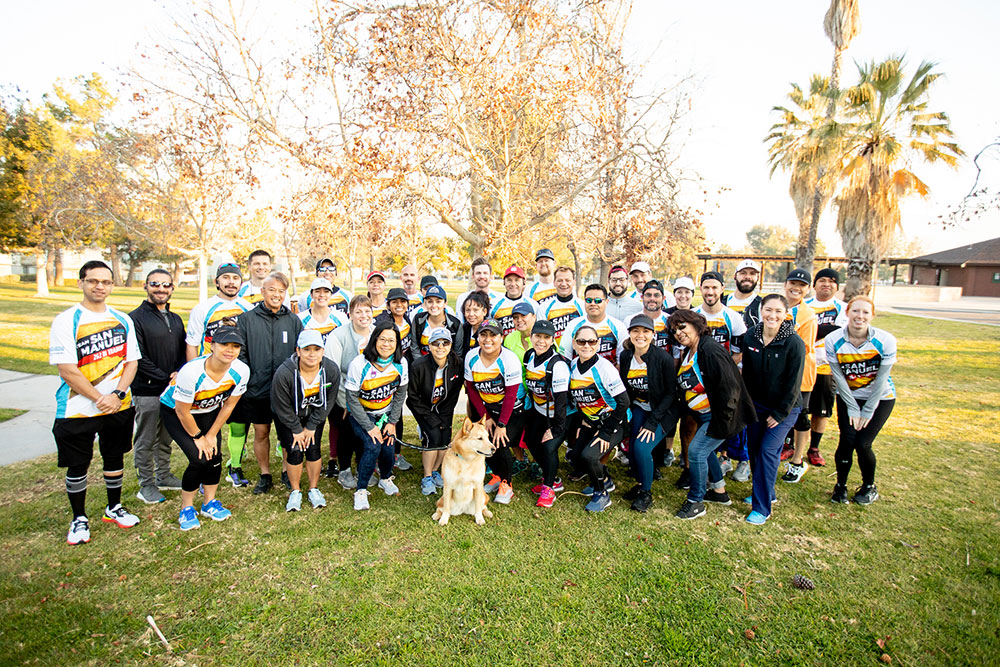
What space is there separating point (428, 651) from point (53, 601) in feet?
8.74

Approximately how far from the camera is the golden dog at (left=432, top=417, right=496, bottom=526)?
457cm

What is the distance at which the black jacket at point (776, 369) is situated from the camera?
177 inches

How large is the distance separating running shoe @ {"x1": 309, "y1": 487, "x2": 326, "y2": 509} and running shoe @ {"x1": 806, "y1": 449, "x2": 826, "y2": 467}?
5.75m

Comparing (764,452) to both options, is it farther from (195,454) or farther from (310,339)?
(195,454)

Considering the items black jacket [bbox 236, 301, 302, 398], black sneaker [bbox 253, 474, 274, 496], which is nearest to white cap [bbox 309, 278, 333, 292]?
black jacket [bbox 236, 301, 302, 398]

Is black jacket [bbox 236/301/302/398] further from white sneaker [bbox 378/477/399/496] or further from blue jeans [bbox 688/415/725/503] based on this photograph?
blue jeans [bbox 688/415/725/503]

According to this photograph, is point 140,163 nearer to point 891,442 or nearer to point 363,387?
point 363,387

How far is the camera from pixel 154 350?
475 cm

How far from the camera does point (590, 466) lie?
4.86 m

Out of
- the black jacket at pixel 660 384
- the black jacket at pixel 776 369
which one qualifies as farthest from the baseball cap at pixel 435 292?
the black jacket at pixel 776 369

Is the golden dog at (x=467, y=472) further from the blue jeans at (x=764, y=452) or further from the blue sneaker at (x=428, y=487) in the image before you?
the blue jeans at (x=764, y=452)

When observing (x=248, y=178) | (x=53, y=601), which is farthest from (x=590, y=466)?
(x=248, y=178)

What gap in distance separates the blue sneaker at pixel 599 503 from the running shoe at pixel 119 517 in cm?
415

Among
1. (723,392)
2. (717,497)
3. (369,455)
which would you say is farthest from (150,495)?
(717,497)
